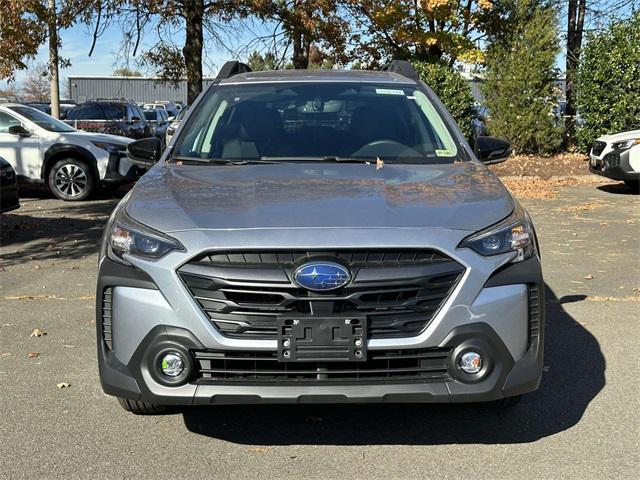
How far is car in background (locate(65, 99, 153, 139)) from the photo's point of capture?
69.2 feet

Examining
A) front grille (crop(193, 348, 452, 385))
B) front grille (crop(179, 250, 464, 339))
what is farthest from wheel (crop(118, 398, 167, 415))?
front grille (crop(179, 250, 464, 339))

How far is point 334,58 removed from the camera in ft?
79.4

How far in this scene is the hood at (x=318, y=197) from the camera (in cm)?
344

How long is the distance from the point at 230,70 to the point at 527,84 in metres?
14.6

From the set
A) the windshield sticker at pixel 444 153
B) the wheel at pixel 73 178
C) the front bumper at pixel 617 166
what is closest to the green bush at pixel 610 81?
the front bumper at pixel 617 166

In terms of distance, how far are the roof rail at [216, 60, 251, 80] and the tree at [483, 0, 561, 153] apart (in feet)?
46.3

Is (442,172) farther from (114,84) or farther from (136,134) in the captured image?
(114,84)

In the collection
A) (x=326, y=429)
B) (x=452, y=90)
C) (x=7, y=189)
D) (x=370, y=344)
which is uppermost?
(x=452, y=90)

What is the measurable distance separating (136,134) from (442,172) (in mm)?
17876

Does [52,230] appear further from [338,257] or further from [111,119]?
Answer: [111,119]

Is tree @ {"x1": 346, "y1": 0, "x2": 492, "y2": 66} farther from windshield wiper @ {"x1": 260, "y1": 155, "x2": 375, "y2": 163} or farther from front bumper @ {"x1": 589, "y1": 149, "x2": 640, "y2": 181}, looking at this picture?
windshield wiper @ {"x1": 260, "y1": 155, "x2": 375, "y2": 163}

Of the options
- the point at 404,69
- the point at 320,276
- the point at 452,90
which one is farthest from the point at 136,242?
the point at 452,90

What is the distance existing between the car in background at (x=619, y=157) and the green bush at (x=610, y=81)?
4.32 m

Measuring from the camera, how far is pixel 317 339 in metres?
3.33
